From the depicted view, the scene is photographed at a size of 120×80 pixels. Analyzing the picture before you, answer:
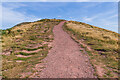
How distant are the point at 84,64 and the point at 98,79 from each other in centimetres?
343

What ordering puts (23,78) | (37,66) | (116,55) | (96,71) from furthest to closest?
(116,55)
(37,66)
(96,71)
(23,78)

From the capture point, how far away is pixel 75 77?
10.2 metres

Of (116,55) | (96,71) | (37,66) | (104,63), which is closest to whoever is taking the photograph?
(96,71)

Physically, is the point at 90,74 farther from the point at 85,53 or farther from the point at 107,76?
the point at 85,53

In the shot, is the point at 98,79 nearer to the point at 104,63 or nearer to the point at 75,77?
the point at 75,77

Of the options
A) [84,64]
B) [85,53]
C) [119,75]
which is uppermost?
[85,53]

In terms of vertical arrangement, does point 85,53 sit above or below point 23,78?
above

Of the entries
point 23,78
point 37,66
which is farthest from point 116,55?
point 23,78

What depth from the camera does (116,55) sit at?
16469 mm

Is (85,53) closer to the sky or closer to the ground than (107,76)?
closer to the sky

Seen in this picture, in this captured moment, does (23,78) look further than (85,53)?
No

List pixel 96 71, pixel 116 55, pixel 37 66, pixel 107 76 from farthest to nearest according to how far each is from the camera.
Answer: pixel 116 55 < pixel 37 66 < pixel 96 71 < pixel 107 76

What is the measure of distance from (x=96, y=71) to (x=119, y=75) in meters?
2.89

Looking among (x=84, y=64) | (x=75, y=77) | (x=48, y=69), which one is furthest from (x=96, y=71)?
(x=48, y=69)
